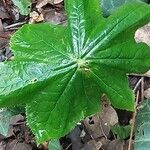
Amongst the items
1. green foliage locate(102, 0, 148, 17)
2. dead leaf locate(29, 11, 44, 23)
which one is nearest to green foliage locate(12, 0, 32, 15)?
dead leaf locate(29, 11, 44, 23)

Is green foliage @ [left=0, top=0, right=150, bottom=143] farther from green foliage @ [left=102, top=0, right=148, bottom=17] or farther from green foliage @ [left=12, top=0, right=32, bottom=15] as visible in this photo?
green foliage @ [left=12, top=0, right=32, bottom=15]

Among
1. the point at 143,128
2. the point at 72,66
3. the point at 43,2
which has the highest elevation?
the point at 43,2

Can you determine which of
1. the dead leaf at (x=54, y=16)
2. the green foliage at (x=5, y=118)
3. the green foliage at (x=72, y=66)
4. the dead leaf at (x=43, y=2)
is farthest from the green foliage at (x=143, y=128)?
the dead leaf at (x=43, y=2)

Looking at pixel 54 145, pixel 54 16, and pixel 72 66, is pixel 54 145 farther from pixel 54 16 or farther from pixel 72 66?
pixel 54 16

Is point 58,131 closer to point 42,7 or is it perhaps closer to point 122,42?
point 122,42

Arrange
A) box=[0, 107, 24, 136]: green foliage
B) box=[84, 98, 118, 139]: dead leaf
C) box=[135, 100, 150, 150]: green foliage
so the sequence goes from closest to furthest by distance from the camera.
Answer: box=[135, 100, 150, 150]: green foliage < box=[0, 107, 24, 136]: green foliage < box=[84, 98, 118, 139]: dead leaf

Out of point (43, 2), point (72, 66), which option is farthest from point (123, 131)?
point (43, 2)

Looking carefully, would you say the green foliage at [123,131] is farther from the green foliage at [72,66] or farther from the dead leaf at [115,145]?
the green foliage at [72,66]
